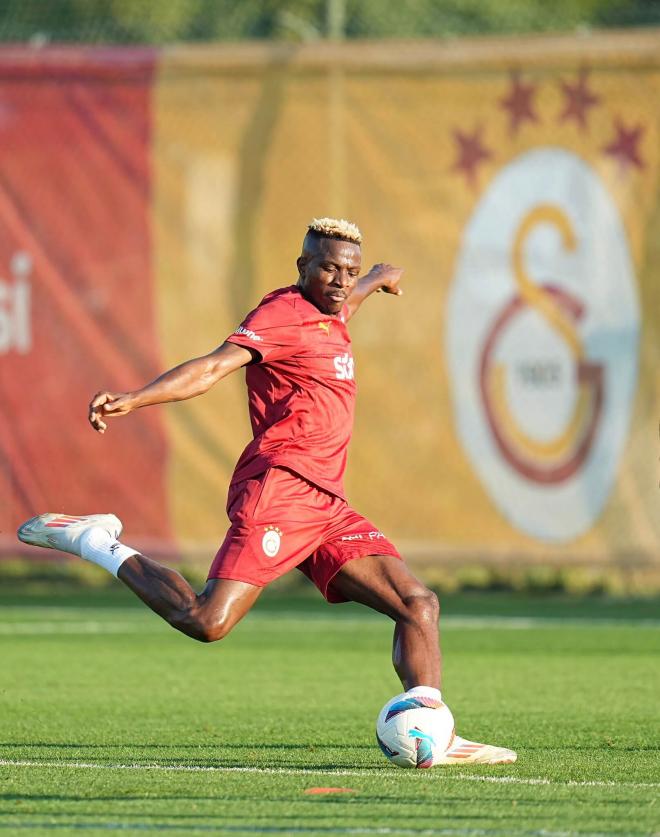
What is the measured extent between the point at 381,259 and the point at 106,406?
348 inches

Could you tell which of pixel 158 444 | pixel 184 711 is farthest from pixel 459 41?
pixel 184 711

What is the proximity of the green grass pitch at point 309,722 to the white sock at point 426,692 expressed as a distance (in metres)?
0.32

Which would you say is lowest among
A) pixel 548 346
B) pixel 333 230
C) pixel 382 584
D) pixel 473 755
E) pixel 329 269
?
pixel 473 755

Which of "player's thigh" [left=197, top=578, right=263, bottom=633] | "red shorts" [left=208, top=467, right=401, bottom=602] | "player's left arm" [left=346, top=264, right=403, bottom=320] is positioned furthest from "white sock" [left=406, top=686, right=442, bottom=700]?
"player's left arm" [left=346, top=264, right=403, bottom=320]

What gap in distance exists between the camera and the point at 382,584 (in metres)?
7.86

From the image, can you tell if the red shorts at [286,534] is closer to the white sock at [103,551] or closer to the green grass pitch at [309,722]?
the white sock at [103,551]

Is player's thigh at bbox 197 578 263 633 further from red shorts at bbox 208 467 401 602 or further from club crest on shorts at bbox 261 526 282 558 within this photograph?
club crest on shorts at bbox 261 526 282 558

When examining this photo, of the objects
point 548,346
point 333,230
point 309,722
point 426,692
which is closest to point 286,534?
point 426,692

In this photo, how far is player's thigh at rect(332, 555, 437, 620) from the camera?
7.83 m

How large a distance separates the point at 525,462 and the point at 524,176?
2.49m

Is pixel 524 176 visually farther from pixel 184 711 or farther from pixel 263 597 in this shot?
pixel 184 711

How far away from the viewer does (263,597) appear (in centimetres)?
1642

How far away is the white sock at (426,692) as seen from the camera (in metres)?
7.64

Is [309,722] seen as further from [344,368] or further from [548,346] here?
[548,346]
